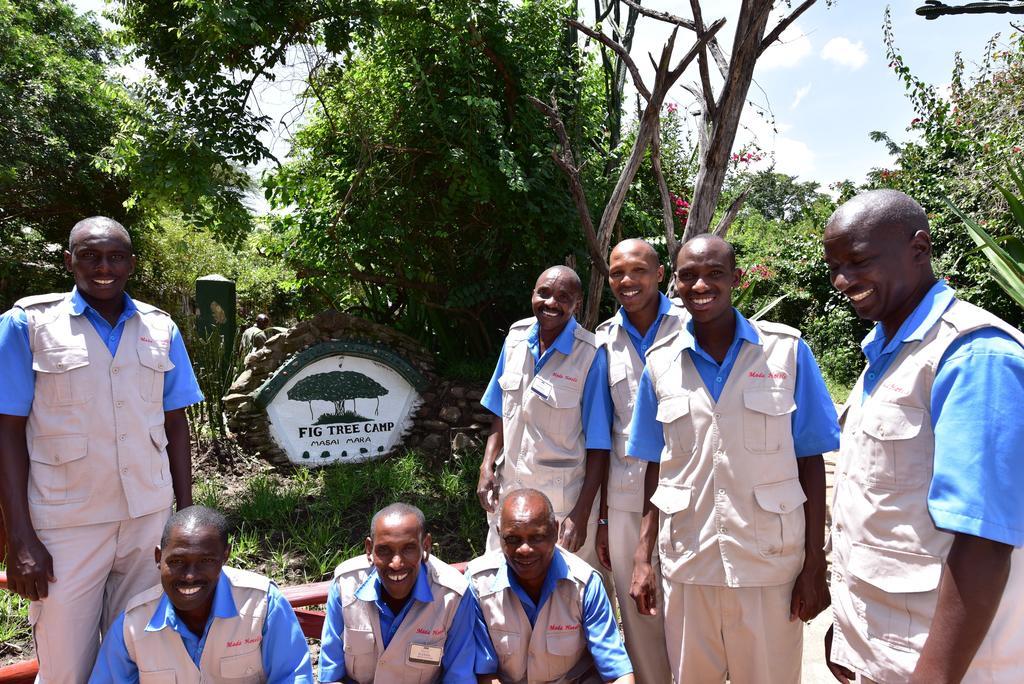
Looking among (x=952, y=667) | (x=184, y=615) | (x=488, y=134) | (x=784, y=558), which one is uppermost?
(x=488, y=134)

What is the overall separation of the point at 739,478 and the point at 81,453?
2.12m

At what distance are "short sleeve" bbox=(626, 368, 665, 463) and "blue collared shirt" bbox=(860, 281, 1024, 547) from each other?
3.28 feet

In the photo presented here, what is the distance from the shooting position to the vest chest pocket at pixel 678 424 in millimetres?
2121

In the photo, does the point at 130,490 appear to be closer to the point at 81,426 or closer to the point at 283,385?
the point at 81,426

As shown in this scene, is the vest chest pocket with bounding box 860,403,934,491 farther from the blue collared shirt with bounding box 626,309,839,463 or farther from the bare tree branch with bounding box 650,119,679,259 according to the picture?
the bare tree branch with bounding box 650,119,679,259

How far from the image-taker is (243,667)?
7.03ft

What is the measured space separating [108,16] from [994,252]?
614 cm

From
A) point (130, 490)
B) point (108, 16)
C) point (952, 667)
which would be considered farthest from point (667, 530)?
point (108, 16)

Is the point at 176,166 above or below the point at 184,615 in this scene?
above

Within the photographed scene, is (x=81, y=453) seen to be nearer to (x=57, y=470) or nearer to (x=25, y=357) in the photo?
(x=57, y=470)

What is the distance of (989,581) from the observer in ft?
3.94

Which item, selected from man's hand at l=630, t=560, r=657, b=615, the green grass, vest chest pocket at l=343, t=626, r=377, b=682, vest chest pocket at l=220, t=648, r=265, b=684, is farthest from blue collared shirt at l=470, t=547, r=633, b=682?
the green grass

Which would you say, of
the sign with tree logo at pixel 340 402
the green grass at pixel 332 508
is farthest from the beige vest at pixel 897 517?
the sign with tree logo at pixel 340 402

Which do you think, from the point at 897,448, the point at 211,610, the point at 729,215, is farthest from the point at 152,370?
the point at 729,215
